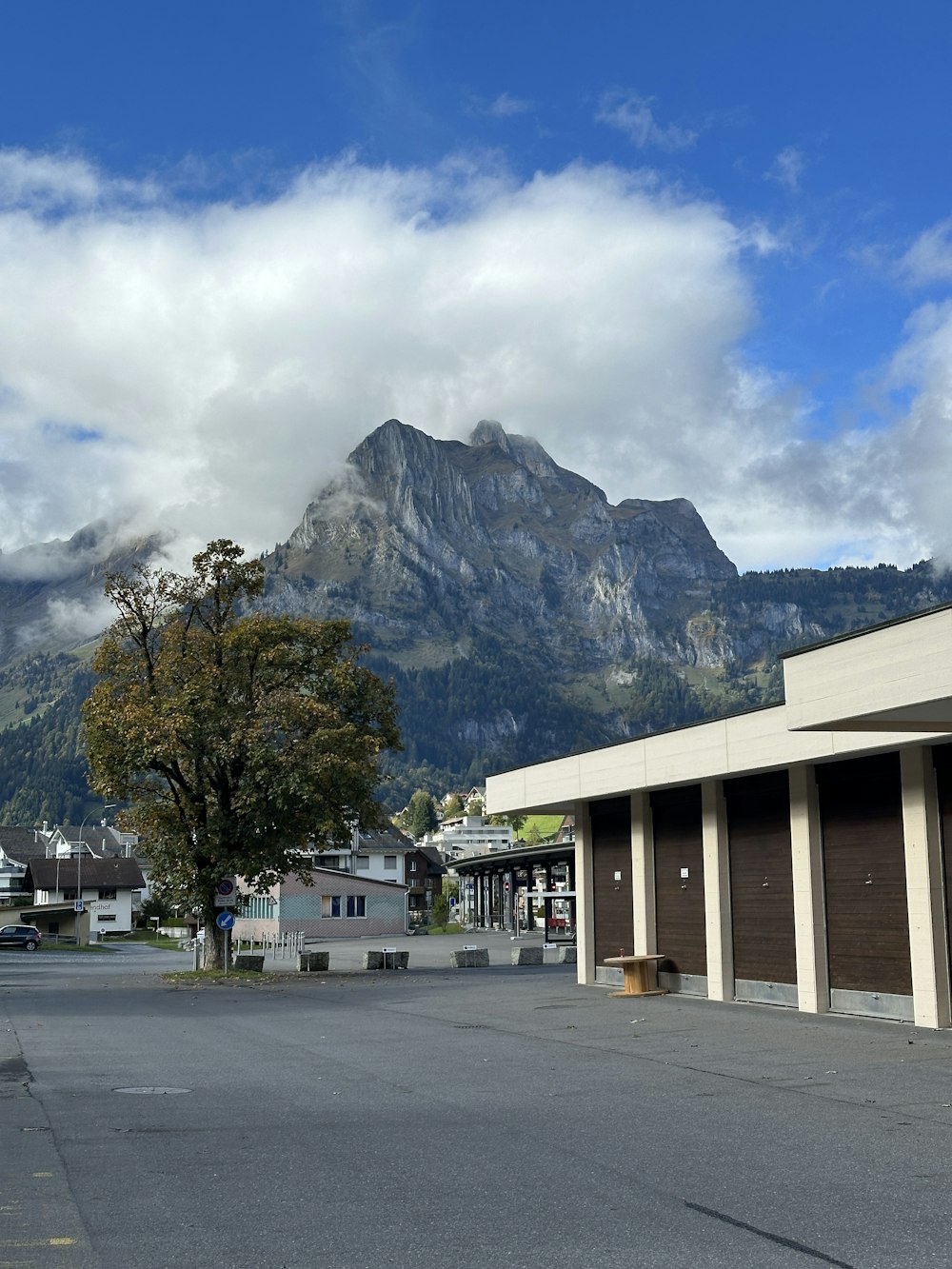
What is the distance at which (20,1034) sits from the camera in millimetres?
22000

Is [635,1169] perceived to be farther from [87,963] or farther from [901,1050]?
[87,963]

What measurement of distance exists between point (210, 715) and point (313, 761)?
129 inches

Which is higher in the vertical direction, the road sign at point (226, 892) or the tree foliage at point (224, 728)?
the tree foliage at point (224, 728)

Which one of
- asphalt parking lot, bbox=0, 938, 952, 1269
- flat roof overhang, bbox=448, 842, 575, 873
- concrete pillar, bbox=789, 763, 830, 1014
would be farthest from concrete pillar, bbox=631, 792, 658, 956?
flat roof overhang, bbox=448, 842, 575, 873

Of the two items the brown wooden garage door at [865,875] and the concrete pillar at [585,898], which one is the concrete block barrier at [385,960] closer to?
the concrete pillar at [585,898]

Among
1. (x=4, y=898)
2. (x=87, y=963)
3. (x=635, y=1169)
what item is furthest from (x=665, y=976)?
(x=4, y=898)

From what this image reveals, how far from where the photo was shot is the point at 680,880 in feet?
91.6

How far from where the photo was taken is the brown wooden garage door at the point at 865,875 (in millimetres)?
21078

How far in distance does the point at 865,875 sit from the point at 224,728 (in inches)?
790

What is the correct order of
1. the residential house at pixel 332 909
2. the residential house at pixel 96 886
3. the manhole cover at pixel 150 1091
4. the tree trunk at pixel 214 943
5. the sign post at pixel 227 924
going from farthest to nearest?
the residential house at pixel 96 886, the residential house at pixel 332 909, the tree trunk at pixel 214 943, the sign post at pixel 227 924, the manhole cover at pixel 150 1091

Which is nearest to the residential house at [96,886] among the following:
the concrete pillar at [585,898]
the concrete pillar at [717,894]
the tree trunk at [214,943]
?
the tree trunk at [214,943]

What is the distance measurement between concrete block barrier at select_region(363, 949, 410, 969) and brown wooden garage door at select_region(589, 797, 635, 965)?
14.4 meters

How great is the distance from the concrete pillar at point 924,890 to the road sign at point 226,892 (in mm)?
21954

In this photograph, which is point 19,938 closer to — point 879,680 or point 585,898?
point 585,898
